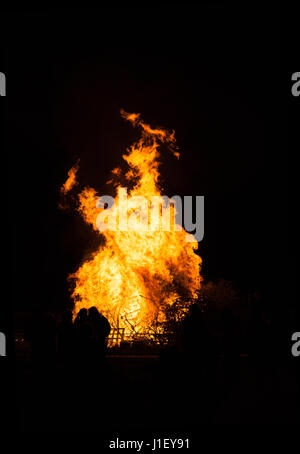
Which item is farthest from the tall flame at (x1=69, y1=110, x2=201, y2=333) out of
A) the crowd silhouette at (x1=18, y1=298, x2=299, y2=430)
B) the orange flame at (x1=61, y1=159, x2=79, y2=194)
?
the crowd silhouette at (x1=18, y1=298, x2=299, y2=430)

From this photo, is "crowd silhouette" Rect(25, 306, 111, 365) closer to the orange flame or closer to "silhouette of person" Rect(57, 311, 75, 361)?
"silhouette of person" Rect(57, 311, 75, 361)

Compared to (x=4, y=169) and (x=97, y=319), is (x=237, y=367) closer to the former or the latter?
(x=97, y=319)

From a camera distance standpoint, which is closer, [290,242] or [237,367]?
[237,367]

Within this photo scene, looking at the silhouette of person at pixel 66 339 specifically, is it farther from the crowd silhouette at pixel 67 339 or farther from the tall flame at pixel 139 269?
the tall flame at pixel 139 269

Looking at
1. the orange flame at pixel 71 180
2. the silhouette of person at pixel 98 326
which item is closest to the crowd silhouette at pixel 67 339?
the silhouette of person at pixel 98 326

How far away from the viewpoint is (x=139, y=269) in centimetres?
1302

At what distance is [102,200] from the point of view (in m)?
14.4

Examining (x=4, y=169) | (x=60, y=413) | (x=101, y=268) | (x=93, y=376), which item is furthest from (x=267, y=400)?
(x=101, y=268)

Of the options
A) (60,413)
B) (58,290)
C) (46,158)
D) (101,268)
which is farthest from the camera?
(58,290)

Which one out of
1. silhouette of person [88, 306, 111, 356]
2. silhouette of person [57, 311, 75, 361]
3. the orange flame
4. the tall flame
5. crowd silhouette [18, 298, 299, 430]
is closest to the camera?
crowd silhouette [18, 298, 299, 430]

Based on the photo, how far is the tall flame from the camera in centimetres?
1290

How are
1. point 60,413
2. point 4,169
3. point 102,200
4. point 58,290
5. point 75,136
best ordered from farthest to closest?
point 58,290 → point 75,136 → point 102,200 → point 60,413 → point 4,169

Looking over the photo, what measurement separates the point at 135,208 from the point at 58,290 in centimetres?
951

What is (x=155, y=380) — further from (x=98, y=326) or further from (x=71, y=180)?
(x=71, y=180)
